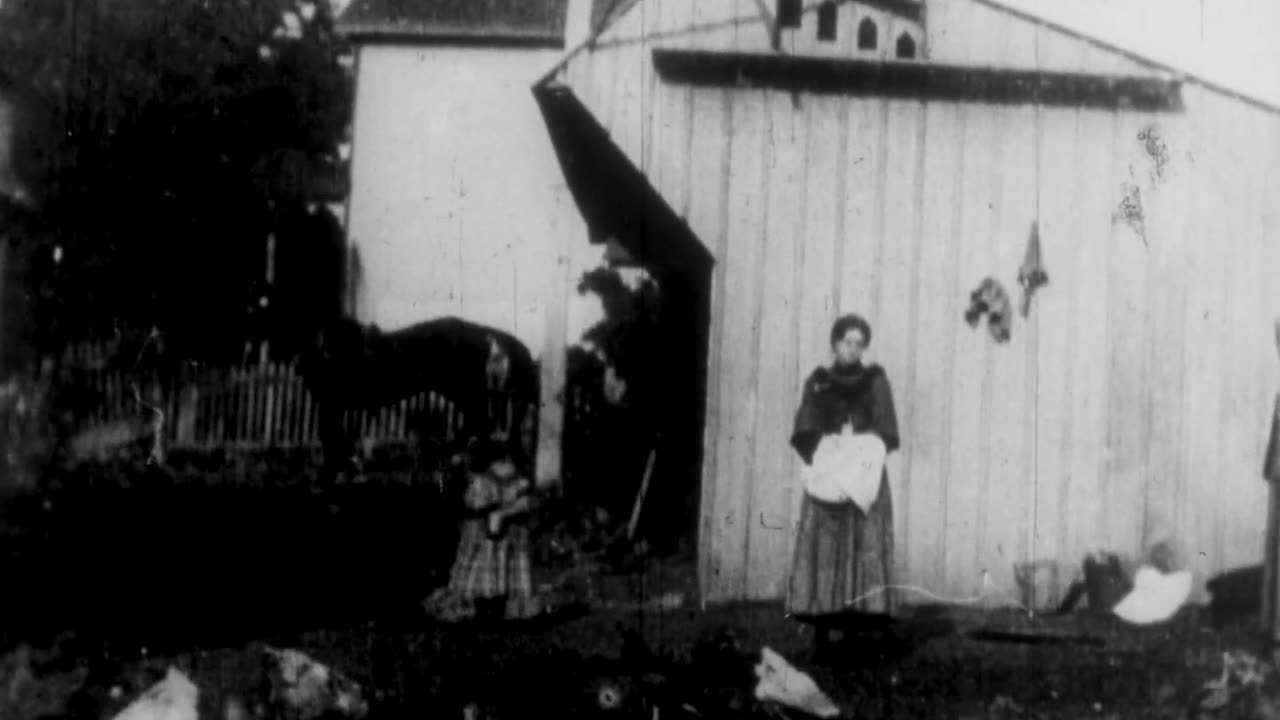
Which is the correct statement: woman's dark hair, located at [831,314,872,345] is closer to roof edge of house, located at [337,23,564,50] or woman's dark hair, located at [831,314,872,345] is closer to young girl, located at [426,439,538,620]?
young girl, located at [426,439,538,620]

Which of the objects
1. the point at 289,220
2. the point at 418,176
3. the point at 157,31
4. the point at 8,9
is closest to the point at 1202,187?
the point at 418,176

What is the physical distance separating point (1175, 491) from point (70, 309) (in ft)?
17.1

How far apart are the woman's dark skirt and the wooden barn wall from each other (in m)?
0.16

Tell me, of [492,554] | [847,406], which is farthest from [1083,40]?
[492,554]

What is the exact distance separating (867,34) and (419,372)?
2.60m

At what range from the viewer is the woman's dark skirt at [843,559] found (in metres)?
5.64

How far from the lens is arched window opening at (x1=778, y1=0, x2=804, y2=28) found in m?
5.72

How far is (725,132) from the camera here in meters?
5.82

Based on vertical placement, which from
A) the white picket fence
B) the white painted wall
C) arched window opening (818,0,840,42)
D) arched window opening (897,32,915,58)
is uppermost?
arched window opening (818,0,840,42)

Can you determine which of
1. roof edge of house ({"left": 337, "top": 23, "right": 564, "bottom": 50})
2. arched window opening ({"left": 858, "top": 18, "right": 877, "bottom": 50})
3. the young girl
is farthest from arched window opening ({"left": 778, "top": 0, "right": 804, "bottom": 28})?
the young girl

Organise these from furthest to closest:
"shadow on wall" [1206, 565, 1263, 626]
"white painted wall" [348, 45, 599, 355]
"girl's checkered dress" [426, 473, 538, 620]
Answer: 1. "girl's checkered dress" [426, 473, 538, 620]
2. "shadow on wall" [1206, 565, 1263, 626]
3. "white painted wall" [348, 45, 599, 355]

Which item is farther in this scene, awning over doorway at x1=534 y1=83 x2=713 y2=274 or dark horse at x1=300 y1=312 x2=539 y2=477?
awning over doorway at x1=534 y1=83 x2=713 y2=274

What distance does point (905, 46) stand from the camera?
577 centimetres

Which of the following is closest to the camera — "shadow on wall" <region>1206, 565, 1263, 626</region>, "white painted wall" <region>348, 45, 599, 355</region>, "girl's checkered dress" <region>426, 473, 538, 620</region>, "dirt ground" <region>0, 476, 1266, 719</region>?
"dirt ground" <region>0, 476, 1266, 719</region>
